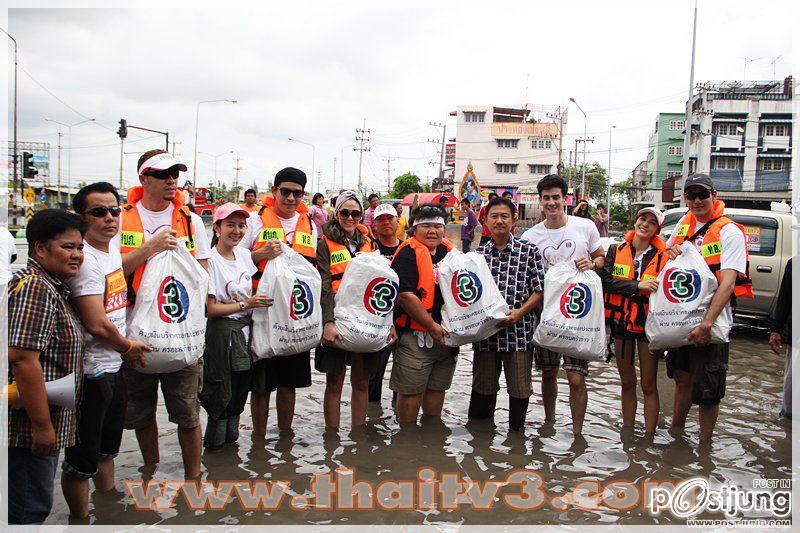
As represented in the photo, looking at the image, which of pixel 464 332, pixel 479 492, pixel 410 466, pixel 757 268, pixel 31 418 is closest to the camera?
pixel 31 418

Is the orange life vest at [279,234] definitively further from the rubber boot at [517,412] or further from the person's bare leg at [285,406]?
the rubber boot at [517,412]

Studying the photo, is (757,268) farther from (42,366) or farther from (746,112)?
(746,112)

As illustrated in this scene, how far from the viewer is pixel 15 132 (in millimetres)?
28438

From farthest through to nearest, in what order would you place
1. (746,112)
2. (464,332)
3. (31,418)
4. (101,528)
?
(746,112)
(464,332)
(101,528)
(31,418)

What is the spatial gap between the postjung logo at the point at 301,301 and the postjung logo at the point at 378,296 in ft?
1.34

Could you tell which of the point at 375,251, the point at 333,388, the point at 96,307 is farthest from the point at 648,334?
the point at 96,307

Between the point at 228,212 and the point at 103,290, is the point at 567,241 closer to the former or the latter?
the point at 228,212

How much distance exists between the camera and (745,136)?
5638cm

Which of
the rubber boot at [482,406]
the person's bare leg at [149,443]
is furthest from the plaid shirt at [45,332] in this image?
the rubber boot at [482,406]

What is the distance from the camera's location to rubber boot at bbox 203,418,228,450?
442cm

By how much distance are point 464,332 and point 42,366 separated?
2724 millimetres

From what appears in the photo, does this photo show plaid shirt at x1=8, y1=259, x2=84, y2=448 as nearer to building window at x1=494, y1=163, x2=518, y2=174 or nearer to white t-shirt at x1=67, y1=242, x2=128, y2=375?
white t-shirt at x1=67, y1=242, x2=128, y2=375

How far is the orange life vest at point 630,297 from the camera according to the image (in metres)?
4.75

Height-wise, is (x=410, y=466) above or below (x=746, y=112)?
below
